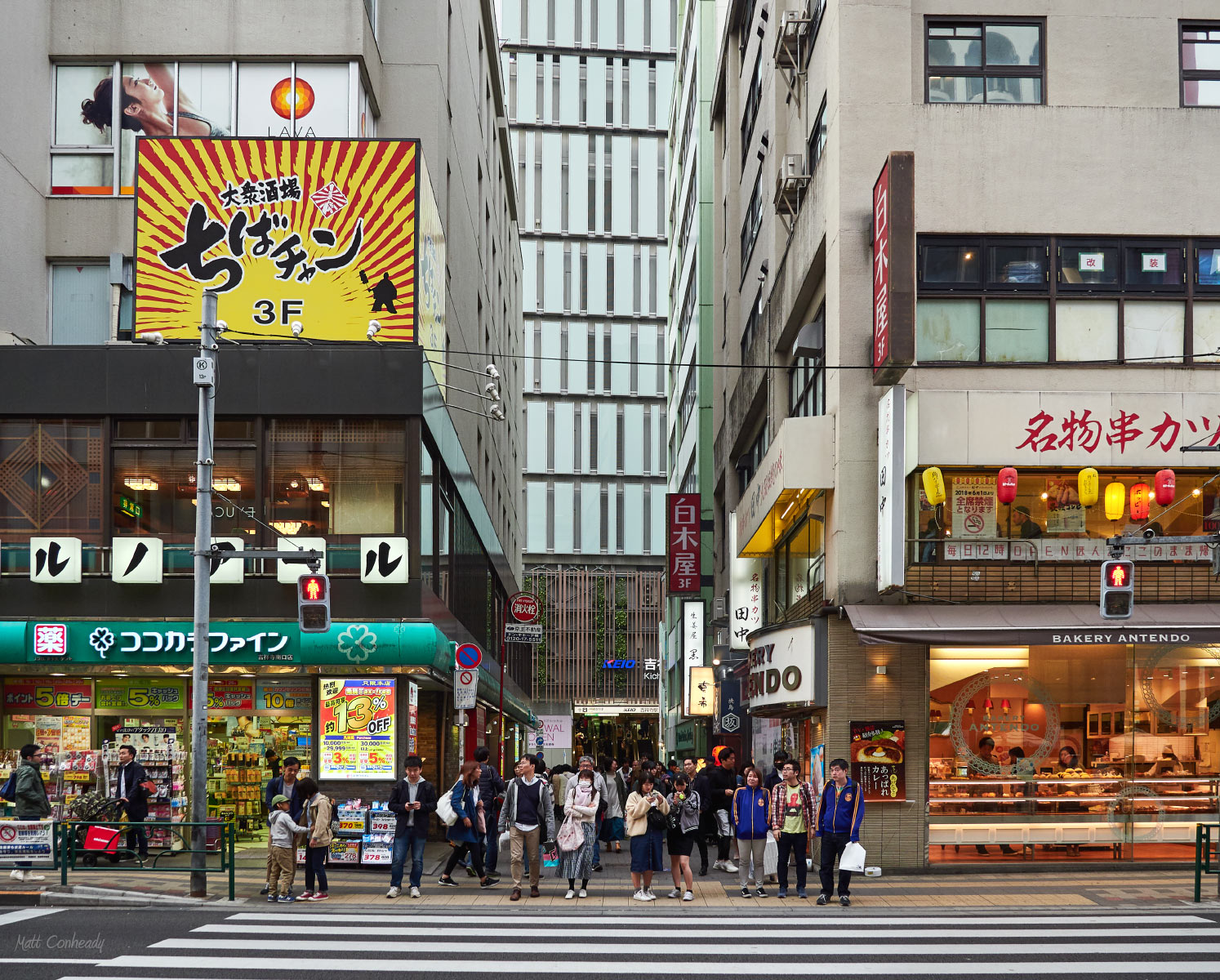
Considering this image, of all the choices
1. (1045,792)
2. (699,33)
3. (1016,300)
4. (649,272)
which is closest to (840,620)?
(1045,792)

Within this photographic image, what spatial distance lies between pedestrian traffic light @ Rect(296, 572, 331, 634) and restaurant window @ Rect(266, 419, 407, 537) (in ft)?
14.5

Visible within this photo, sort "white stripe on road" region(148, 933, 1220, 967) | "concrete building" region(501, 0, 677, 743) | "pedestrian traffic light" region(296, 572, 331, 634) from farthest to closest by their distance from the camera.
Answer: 1. "concrete building" region(501, 0, 677, 743)
2. "pedestrian traffic light" region(296, 572, 331, 634)
3. "white stripe on road" region(148, 933, 1220, 967)

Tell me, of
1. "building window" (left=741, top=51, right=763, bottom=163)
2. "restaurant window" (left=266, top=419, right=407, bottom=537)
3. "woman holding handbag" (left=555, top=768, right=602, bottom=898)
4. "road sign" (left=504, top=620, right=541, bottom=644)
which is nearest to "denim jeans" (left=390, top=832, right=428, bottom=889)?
"woman holding handbag" (left=555, top=768, right=602, bottom=898)

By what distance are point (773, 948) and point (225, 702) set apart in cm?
1248

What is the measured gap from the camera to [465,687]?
22.5m

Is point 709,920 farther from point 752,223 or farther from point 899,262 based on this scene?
point 752,223

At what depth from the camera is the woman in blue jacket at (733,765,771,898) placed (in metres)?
17.8

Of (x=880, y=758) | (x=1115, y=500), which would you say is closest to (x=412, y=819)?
(x=880, y=758)

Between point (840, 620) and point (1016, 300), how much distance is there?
5551 millimetres

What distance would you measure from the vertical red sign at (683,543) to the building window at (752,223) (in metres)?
8.12

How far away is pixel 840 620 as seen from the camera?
800 inches

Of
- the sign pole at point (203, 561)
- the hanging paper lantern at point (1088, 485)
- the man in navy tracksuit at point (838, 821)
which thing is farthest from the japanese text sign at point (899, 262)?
the sign pole at point (203, 561)

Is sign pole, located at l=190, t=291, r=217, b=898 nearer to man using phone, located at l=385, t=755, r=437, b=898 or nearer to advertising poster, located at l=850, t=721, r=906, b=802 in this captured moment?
man using phone, located at l=385, t=755, r=437, b=898

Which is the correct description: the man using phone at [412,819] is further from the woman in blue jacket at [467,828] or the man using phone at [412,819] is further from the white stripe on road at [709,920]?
the white stripe on road at [709,920]
